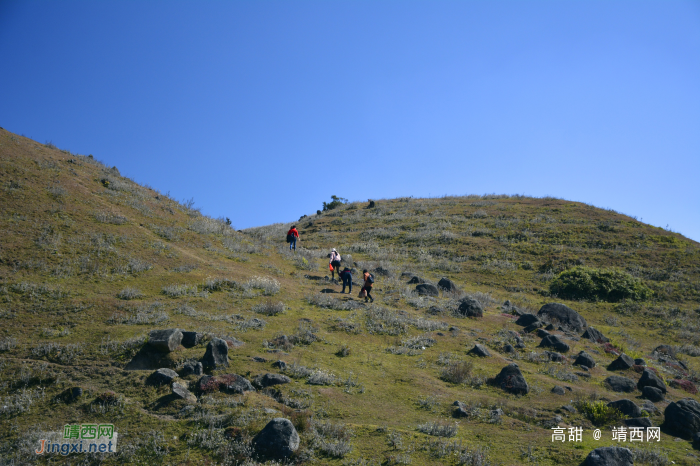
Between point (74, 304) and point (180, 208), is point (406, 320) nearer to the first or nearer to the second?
point (74, 304)

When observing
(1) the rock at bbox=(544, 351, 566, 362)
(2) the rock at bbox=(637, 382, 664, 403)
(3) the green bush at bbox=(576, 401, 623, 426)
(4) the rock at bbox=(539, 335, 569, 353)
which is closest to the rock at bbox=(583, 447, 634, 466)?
(3) the green bush at bbox=(576, 401, 623, 426)

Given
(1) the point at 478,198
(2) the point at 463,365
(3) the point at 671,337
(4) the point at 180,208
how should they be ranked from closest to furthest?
(2) the point at 463,365
(3) the point at 671,337
(4) the point at 180,208
(1) the point at 478,198

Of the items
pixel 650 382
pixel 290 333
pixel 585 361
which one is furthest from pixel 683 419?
pixel 290 333

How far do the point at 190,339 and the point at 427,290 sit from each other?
1389 centimetres

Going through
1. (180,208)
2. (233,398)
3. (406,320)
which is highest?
(180,208)

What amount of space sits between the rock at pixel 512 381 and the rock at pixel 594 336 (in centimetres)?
864

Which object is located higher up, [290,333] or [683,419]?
[290,333]

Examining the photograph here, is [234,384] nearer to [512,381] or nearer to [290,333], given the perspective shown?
[290,333]

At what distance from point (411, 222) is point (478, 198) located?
16868 mm

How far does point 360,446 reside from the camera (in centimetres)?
852

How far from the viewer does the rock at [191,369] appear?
10.5m

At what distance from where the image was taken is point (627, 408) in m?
11.0

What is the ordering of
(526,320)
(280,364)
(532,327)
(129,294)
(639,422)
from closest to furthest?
1. (639,422)
2. (280,364)
3. (129,294)
4. (532,327)
5. (526,320)


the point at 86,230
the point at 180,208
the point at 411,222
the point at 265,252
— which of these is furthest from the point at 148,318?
the point at 411,222
